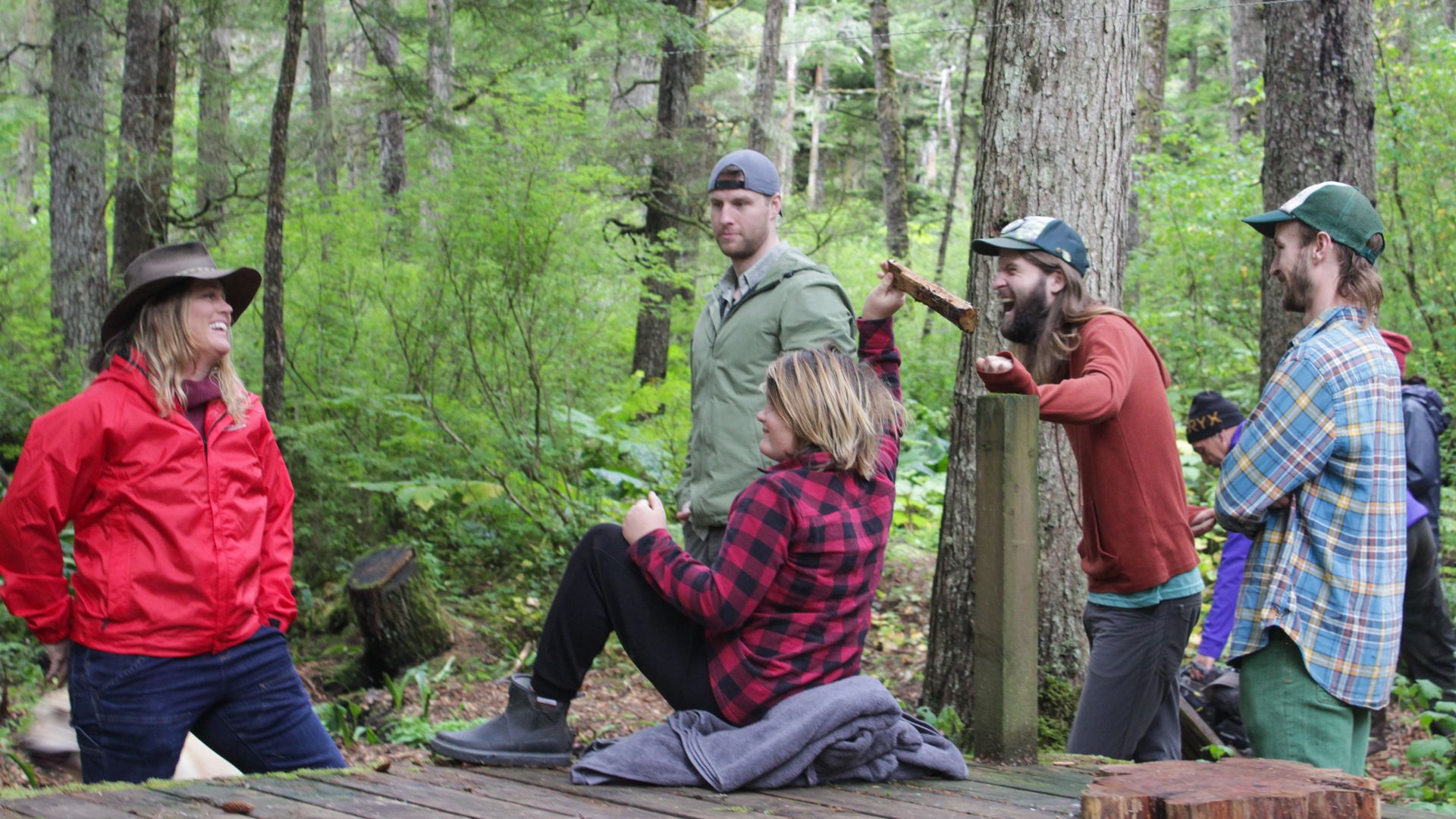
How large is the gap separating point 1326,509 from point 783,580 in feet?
5.11

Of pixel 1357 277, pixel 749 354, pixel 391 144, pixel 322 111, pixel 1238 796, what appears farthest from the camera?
pixel 391 144

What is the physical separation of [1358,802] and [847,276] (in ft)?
57.3

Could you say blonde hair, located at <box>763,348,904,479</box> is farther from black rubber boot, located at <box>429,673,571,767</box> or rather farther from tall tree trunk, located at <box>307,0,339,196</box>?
tall tree trunk, located at <box>307,0,339,196</box>

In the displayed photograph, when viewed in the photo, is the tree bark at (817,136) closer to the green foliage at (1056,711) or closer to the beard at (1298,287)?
the green foliage at (1056,711)

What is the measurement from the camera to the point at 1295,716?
3.39 meters

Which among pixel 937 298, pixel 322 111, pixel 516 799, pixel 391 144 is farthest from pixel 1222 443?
pixel 391 144

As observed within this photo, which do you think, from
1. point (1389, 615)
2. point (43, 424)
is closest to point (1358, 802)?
point (1389, 615)

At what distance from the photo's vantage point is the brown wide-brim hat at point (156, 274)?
143 inches

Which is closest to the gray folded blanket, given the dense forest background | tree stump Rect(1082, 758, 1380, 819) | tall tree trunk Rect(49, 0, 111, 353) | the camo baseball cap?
tree stump Rect(1082, 758, 1380, 819)

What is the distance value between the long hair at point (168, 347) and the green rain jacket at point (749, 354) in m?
1.54

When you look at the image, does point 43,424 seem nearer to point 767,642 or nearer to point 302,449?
point 767,642

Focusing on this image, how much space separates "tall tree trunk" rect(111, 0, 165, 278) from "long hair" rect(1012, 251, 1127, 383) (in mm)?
9591

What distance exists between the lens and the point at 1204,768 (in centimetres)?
314

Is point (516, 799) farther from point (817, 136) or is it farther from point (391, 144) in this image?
point (817, 136)
